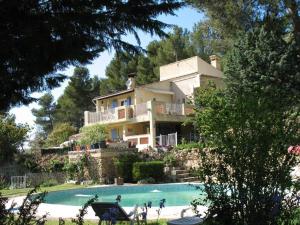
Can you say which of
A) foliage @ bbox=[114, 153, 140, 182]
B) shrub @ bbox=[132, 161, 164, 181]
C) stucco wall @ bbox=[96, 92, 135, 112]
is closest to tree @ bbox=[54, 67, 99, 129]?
stucco wall @ bbox=[96, 92, 135, 112]

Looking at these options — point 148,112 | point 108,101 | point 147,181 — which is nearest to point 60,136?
point 108,101

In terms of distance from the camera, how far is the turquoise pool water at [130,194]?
16641mm

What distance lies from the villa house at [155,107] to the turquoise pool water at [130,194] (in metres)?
10.3

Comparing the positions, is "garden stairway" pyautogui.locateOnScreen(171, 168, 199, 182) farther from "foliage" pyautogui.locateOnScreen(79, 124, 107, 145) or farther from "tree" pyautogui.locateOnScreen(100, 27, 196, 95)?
"tree" pyautogui.locateOnScreen(100, 27, 196, 95)

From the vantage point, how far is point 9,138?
30188mm

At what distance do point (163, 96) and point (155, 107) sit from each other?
19.2ft

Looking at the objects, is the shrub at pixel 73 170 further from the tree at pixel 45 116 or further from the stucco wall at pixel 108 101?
the tree at pixel 45 116

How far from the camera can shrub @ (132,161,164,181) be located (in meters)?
22.7

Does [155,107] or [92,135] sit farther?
[155,107]

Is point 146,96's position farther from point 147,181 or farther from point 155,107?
point 147,181

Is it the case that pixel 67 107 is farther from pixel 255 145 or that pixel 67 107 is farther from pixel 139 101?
pixel 255 145

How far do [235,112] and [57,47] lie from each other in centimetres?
261

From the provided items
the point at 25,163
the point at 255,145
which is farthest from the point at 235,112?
the point at 25,163

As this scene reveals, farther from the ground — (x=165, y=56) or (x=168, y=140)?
(x=165, y=56)
